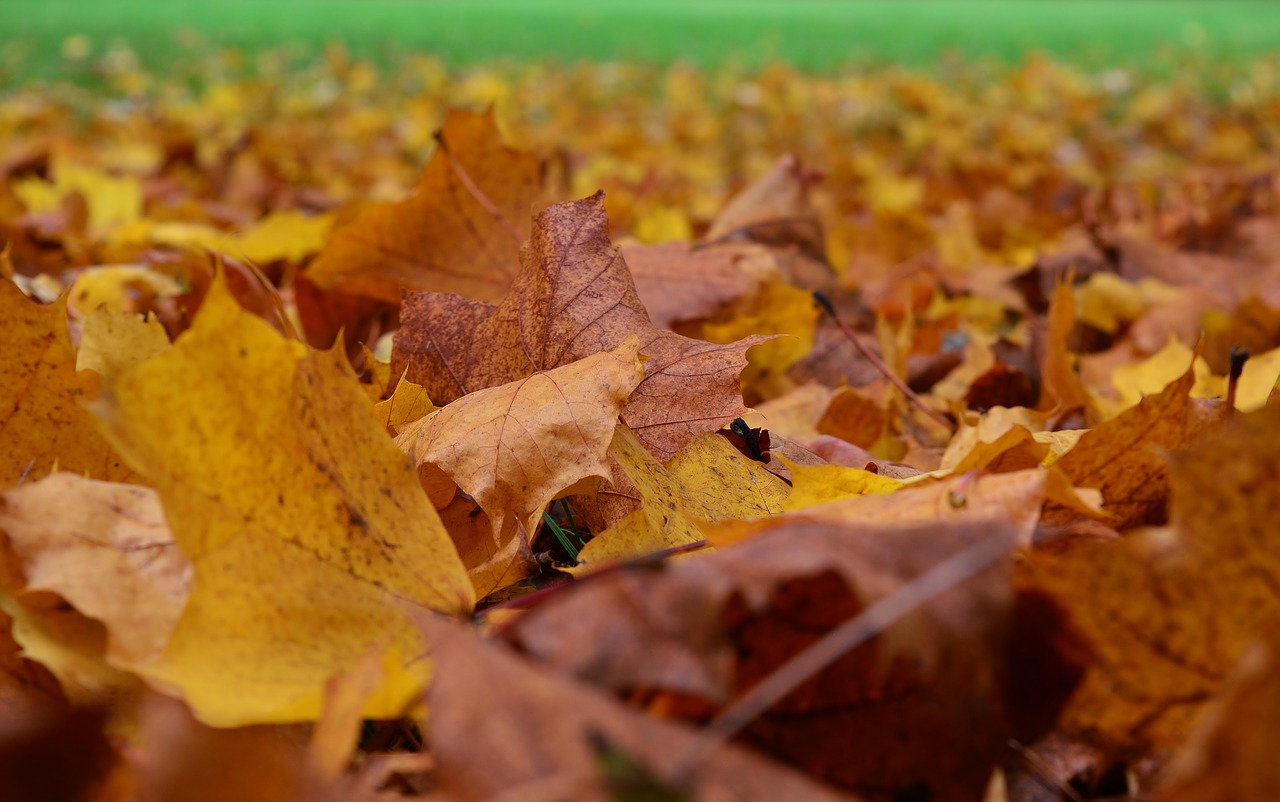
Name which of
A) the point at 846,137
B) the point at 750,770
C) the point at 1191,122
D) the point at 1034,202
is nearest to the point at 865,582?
the point at 750,770

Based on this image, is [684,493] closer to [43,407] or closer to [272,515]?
[272,515]

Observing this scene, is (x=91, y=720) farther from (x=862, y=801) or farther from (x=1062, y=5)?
(x=1062, y=5)

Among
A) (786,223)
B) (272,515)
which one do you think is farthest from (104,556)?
(786,223)

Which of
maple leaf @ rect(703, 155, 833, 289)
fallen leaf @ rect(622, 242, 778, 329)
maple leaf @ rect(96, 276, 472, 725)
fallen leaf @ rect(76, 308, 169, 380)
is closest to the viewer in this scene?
maple leaf @ rect(96, 276, 472, 725)

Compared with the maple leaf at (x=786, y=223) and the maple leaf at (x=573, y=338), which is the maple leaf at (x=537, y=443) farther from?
the maple leaf at (x=786, y=223)

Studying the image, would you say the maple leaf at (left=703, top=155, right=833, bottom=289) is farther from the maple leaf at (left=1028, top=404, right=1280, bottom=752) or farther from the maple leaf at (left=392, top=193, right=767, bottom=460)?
the maple leaf at (left=1028, top=404, right=1280, bottom=752)

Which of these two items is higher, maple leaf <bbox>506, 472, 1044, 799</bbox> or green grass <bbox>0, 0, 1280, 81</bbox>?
maple leaf <bbox>506, 472, 1044, 799</bbox>

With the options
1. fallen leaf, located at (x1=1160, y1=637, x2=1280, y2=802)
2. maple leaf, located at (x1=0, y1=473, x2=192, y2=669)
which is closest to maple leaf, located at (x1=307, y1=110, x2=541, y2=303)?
maple leaf, located at (x1=0, y1=473, x2=192, y2=669)
